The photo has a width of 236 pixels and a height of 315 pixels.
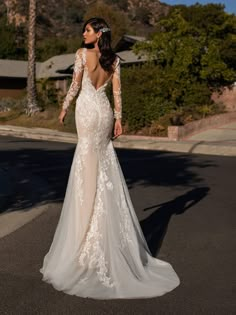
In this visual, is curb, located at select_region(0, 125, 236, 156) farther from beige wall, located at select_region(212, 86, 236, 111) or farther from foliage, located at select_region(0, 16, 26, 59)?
foliage, located at select_region(0, 16, 26, 59)

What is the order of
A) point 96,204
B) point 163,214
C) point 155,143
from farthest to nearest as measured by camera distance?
point 155,143 → point 163,214 → point 96,204

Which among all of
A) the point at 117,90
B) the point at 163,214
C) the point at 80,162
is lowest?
the point at 163,214

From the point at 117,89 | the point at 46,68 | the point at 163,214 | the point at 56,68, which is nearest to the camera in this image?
the point at 117,89

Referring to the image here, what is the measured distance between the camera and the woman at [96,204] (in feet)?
17.1

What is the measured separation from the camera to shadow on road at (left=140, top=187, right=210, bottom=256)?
6.76 metres

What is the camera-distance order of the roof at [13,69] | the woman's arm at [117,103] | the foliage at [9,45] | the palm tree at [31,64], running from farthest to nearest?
the foliage at [9,45] → the roof at [13,69] → the palm tree at [31,64] → the woman's arm at [117,103]

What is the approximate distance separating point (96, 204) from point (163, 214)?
121 inches

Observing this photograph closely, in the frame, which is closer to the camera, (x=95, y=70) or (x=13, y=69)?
(x=95, y=70)

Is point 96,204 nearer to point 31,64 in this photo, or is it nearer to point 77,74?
point 77,74

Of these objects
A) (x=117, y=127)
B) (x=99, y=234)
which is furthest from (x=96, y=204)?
(x=117, y=127)

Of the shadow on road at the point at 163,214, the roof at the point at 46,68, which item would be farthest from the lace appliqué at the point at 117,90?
the roof at the point at 46,68

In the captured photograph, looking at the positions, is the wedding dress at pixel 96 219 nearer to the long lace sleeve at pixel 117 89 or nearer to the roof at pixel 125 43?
the long lace sleeve at pixel 117 89

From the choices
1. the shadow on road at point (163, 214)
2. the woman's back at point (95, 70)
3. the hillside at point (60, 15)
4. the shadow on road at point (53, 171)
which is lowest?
the shadow on road at point (53, 171)

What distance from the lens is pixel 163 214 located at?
834 cm
